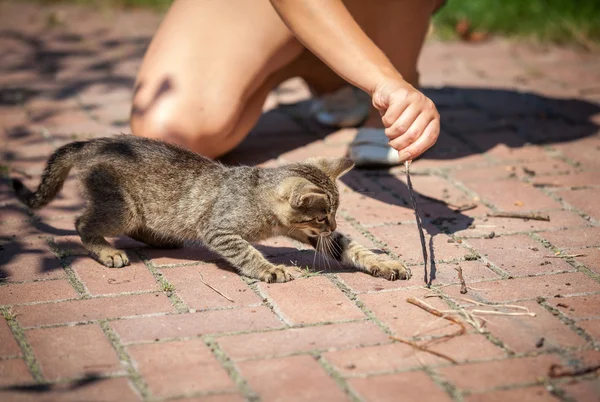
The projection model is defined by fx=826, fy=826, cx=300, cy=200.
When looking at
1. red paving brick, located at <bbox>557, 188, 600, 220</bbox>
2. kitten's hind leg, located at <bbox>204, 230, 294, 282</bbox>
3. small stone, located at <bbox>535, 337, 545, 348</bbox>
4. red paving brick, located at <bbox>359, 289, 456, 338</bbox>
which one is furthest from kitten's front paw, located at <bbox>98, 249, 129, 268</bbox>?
red paving brick, located at <bbox>557, 188, 600, 220</bbox>

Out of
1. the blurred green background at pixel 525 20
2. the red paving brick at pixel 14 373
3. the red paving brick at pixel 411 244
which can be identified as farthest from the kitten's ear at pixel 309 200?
the blurred green background at pixel 525 20

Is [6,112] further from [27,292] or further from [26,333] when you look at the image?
[26,333]

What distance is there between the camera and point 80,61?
25.9 ft

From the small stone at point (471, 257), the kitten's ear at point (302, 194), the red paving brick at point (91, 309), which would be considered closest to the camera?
the red paving brick at point (91, 309)

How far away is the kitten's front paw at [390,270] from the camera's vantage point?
13.9 ft

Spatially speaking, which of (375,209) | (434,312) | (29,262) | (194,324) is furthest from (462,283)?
(29,262)

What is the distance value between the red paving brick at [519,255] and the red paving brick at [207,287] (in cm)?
135

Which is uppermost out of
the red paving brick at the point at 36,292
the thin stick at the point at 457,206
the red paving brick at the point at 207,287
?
the thin stick at the point at 457,206

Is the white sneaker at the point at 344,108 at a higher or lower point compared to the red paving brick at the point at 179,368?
higher

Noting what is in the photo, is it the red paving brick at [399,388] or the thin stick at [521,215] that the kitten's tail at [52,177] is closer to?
the red paving brick at [399,388]

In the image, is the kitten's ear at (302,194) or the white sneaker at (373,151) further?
the white sneaker at (373,151)

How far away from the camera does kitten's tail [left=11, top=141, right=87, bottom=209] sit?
4.62 meters

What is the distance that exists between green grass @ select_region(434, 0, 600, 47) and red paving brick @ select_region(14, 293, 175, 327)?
5594mm

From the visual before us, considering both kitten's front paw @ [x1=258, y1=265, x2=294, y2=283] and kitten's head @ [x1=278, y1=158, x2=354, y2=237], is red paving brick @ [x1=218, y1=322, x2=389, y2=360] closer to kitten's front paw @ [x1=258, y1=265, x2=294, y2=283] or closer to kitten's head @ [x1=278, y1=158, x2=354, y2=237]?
kitten's front paw @ [x1=258, y1=265, x2=294, y2=283]
